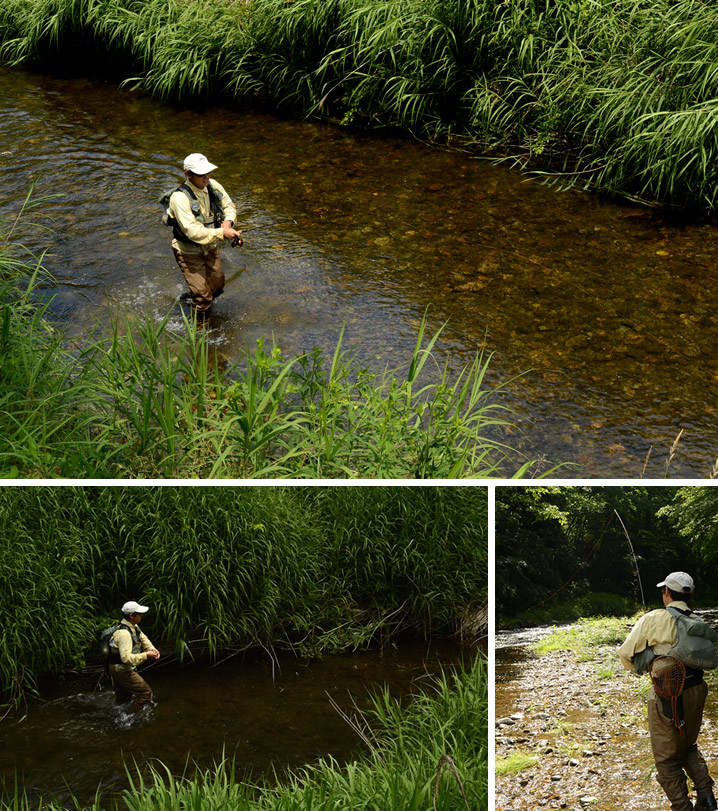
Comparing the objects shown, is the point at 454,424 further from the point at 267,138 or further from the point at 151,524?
the point at 267,138

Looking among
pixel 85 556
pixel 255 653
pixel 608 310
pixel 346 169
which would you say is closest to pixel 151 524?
pixel 85 556

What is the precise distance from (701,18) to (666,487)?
22.0 feet

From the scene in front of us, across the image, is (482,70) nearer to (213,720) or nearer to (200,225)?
(200,225)

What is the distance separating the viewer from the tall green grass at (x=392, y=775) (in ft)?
10.0

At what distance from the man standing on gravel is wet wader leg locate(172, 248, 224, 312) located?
4.16 metres

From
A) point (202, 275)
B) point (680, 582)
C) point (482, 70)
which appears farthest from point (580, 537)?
point (482, 70)

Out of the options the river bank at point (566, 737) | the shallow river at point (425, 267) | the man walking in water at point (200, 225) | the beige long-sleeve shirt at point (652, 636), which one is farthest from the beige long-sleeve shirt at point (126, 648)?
the man walking in water at point (200, 225)

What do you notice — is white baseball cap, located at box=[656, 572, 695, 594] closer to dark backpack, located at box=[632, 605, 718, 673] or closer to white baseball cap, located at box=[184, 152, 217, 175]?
dark backpack, located at box=[632, 605, 718, 673]

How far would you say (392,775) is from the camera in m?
3.20

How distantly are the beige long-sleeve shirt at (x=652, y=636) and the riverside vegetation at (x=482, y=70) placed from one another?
17.7 feet

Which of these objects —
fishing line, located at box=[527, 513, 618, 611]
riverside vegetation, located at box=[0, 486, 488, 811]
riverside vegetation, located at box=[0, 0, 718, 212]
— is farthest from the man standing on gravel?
riverside vegetation, located at box=[0, 0, 718, 212]

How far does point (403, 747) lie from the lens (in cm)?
338

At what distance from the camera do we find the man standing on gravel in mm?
2809

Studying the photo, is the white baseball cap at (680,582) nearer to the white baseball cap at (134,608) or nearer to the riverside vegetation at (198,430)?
the riverside vegetation at (198,430)
